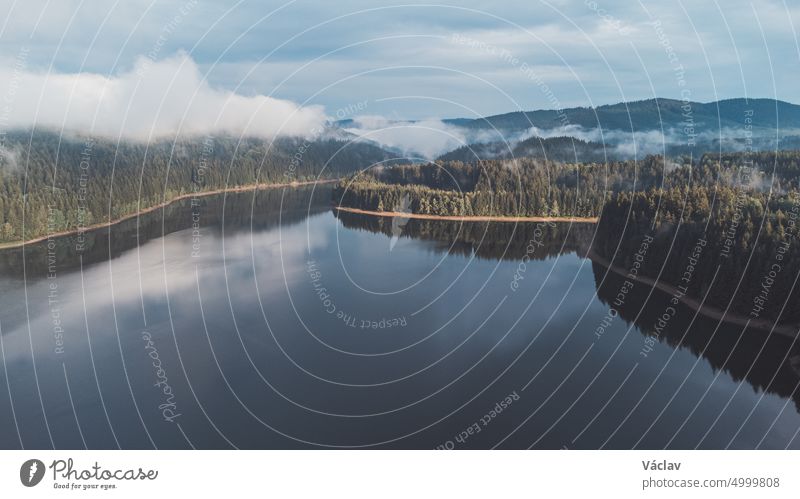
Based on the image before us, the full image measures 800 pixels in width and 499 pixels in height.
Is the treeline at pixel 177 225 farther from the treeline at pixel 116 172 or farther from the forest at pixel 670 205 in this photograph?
A: the forest at pixel 670 205

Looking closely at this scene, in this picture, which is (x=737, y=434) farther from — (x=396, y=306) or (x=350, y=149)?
(x=350, y=149)

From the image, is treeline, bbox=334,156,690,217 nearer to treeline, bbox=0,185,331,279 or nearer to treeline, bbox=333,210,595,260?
treeline, bbox=333,210,595,260

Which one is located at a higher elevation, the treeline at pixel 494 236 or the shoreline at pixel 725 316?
the treeline at pixel 494 236

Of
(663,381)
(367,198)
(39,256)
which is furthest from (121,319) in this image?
(367,198)

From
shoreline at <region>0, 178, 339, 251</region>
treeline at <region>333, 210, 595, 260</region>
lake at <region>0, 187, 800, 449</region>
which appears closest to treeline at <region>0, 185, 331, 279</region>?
shoreline at <region>0, 178, 339, 251</region>

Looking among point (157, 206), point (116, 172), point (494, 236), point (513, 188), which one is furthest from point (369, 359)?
point (116, 172)
